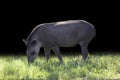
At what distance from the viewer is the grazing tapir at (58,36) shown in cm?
1273

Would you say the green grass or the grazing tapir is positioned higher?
the grazing tapir

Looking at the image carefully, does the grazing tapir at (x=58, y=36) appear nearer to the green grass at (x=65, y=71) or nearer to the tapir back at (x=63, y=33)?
the tapir back at (x=63, y=33)

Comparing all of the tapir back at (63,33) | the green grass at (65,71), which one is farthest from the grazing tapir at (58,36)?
the green grass at (65,71)

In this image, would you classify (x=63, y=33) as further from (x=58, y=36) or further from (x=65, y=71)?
(x=65, y=71)

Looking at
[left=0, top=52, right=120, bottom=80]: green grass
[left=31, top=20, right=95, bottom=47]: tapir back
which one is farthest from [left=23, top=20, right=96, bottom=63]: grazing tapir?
[left=0, top=52, right=120, bottom=80]: green grass

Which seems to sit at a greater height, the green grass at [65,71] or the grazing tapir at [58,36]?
the grazing tapir at [58,36]

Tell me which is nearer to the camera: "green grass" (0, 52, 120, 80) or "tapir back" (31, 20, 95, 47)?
"green grass" (0, 52, 120, 80)

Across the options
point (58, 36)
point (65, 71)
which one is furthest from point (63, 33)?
point (65, 71)

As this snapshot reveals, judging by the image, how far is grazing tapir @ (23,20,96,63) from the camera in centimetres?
1273

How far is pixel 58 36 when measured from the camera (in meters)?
12.7

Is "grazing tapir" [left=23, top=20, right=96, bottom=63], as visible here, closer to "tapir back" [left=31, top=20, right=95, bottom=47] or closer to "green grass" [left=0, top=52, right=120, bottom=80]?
"tapir back" [left=31, top=20, right=95, bottom=47]

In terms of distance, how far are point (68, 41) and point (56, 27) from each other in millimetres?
596

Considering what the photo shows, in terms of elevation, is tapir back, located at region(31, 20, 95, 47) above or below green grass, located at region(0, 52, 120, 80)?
above

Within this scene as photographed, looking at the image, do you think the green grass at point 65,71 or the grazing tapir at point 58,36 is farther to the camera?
the grazing tapir at point 58,36
